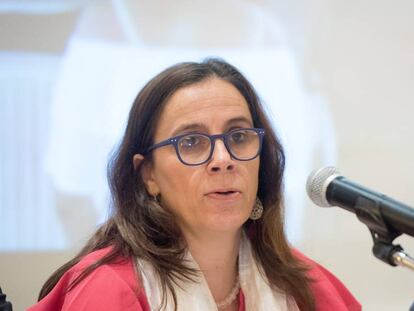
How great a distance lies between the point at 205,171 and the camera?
3.78 ft

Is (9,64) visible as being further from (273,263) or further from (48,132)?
(273,263)

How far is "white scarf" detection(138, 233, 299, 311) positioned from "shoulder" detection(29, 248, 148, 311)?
3 centimetres

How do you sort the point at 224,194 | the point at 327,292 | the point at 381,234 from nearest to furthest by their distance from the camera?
the point at 381,234, the point at 224,194, the point at 327,292

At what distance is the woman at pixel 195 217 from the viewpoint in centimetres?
115

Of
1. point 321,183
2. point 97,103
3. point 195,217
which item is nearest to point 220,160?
point 195,217

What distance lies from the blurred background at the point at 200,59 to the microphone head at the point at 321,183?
122 cm

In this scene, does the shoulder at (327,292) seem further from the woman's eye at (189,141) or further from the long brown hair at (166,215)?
the woman's eye at (189,141)

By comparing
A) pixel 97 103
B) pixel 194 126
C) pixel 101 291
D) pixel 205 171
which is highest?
pixel 97 103

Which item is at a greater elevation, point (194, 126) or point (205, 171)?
point (194, 126)

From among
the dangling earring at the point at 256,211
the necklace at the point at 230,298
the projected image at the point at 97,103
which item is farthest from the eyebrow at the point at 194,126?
the projected image at the point at 97,103

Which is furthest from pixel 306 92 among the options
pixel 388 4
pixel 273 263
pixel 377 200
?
pixel 377 200

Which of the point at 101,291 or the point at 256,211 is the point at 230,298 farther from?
the point at 101,291

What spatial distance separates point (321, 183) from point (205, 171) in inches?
13.4

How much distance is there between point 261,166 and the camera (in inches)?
55.9
